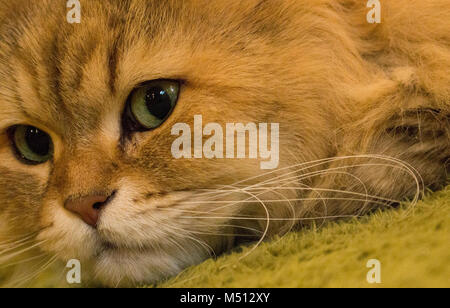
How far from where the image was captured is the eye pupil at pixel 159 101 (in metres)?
1.02

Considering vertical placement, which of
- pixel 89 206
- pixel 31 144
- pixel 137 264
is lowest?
pixel 137 264

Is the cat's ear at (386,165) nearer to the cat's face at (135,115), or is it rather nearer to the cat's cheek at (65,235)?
the cat's face at (135,115)

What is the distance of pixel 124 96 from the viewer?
3.36ft

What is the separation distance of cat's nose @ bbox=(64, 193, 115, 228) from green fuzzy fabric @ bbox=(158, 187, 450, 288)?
19cm

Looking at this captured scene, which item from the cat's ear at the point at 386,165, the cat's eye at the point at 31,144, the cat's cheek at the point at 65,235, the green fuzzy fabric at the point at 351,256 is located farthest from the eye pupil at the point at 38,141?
the cat's ear at the point at 386,165

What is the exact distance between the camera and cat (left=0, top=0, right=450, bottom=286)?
99 centimetres

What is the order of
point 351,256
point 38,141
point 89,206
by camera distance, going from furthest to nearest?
point 38,141 → point 89,206 → point 351,256

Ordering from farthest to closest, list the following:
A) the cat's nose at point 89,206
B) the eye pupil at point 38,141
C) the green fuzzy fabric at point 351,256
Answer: the eye pupil at point 38,141 < the cat's nose at point 89,206 < the green fuzzy fabric at point 351,256

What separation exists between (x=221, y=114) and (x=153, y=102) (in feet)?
0.47

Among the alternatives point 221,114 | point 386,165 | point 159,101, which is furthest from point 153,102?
point 386,165

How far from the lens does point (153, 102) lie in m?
1.03

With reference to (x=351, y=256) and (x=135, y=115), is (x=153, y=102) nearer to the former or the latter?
(x=135, y=115)

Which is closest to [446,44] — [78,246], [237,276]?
[237,276]

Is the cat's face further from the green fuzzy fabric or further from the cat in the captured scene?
the green fuzzy fabric
